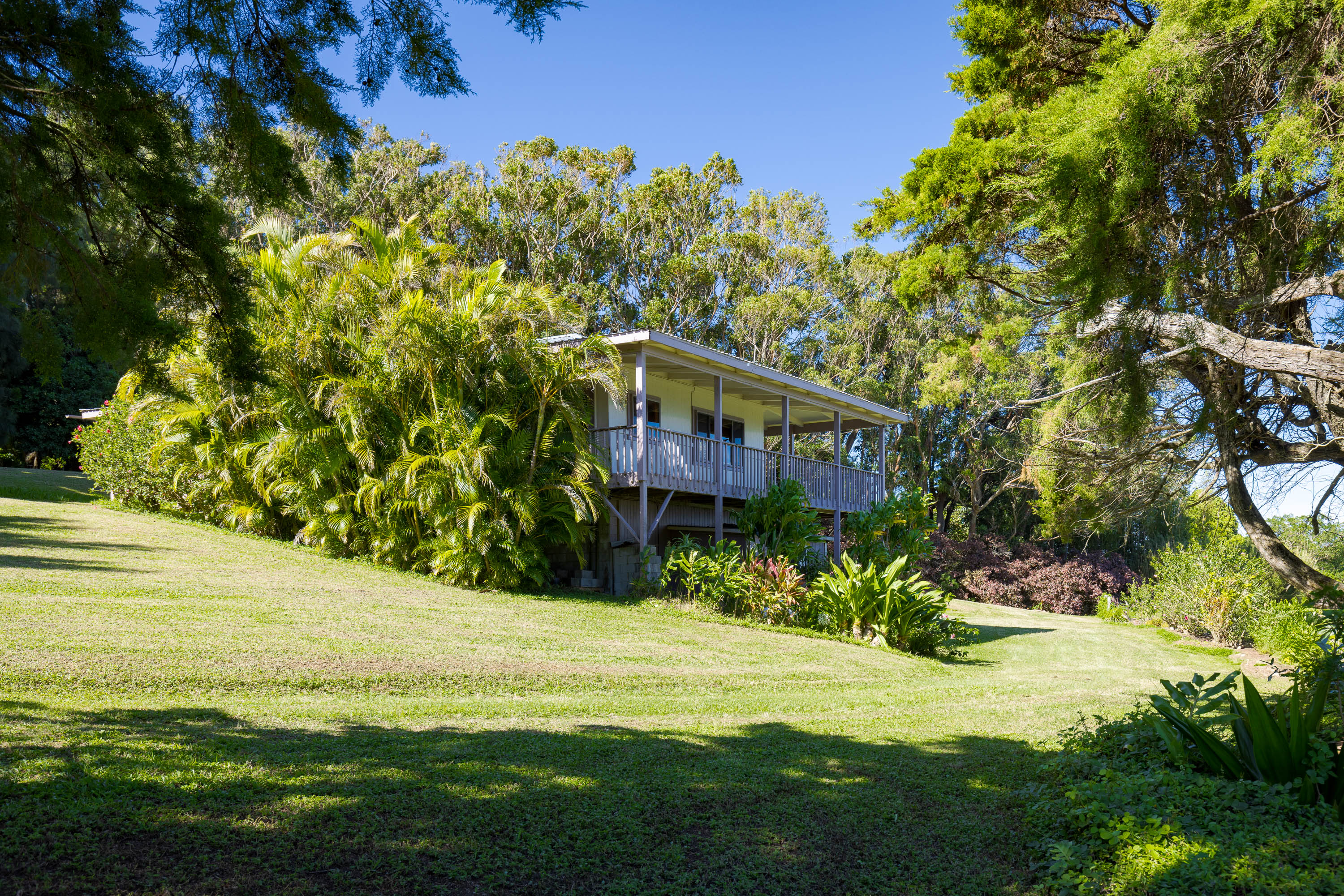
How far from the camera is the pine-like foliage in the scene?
14.1 metres

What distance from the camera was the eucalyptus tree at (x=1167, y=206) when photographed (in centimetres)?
647

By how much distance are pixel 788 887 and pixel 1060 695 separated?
6948 millimetres

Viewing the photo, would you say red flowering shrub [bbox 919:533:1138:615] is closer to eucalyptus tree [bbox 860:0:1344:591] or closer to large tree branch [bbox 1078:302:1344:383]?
eucalyptus tree [bbox 860:0:1344:591]

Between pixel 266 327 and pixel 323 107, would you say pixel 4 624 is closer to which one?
pixel 323 107

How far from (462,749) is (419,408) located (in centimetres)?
1029

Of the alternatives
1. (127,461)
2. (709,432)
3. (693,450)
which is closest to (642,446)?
(693,450)

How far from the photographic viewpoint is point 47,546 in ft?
41.0

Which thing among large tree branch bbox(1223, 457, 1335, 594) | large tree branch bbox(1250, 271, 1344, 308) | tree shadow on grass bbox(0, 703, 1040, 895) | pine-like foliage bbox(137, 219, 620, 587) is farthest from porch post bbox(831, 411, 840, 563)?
tree shadow on grass bbox(0, 703, 1040, 895)

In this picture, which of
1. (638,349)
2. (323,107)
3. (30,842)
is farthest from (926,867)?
(638,349)

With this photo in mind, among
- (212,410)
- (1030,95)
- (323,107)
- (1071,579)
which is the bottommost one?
(1071,579)

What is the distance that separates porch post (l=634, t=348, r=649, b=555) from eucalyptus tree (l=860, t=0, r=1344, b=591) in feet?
21.4

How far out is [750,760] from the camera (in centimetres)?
580

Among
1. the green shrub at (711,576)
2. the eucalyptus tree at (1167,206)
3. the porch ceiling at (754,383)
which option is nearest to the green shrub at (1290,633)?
the eucalyptus tree at (1167,206)

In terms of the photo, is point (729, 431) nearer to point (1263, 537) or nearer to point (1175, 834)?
point (1263, 537)
